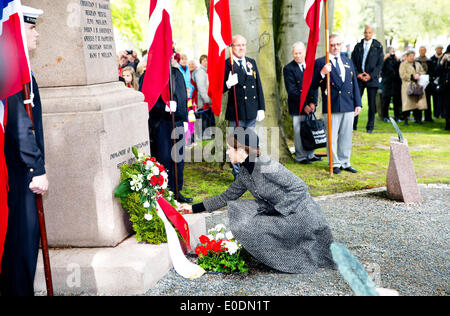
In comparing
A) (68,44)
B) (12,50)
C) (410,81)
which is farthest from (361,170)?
(410,81)

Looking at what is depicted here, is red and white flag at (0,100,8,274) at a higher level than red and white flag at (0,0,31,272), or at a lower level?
lower

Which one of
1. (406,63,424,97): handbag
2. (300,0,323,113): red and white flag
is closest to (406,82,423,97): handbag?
(406,63,424,97): handbag

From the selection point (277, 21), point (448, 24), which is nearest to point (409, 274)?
point (277, 21)

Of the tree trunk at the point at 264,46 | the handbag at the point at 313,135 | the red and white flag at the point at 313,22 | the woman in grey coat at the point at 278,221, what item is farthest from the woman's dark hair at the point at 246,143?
the handbag at the point at 313,135

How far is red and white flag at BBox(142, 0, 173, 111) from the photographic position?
19.9ft

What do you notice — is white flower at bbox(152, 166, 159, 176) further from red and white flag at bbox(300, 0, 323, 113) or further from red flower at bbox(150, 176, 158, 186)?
red and white flag at bbox(300, 0, 323, 113)

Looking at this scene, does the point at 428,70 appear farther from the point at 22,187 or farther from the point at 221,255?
the point at 22,187

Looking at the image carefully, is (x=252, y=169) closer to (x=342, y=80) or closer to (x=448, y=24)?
(x=342, y=80)

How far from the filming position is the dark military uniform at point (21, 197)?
3590 millimetres

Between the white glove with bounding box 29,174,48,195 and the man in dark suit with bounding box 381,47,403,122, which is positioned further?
the man in dark suit with bounding box 381,47,403,122

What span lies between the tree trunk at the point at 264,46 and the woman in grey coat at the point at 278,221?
4.84 m

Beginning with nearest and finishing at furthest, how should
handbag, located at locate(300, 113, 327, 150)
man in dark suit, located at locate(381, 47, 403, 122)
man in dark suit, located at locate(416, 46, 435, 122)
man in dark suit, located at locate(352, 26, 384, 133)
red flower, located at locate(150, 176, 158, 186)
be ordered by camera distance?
red flower, located at locate(150, 176, 158, 186) < handbag, located at locate(300, 113, 327, 150) < man in dark suit, located at locate(352, 26, 384, 133) < man in dark suit, located at locate(416, 46, 435, 122) < man in dark suit, located at locate(381, 47, 403, 122)

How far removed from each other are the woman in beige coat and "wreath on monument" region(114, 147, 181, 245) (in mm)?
11482

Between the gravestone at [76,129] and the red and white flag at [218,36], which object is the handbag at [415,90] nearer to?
the red and white flag at [218,36]
